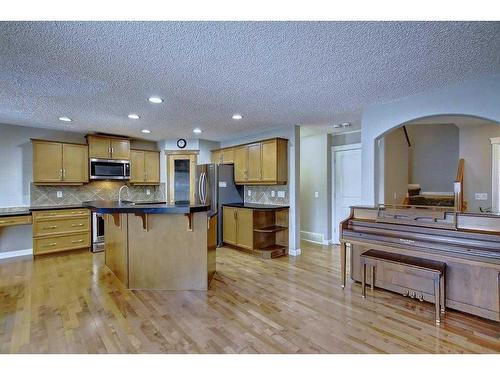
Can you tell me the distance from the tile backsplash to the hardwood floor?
6.10 feet

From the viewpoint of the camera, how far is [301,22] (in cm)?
172

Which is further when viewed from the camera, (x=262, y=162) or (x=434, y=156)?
(x=434, y=156)

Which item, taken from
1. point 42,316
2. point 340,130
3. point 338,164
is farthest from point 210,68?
point 338,164

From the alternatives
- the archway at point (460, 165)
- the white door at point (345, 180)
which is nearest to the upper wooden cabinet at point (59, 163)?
the white door at point (345, 180)

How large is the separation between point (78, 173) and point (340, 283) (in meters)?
5.06

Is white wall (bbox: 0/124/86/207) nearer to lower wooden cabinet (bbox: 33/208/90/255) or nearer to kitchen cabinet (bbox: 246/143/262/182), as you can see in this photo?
lower wooden cabinet (bbox: 33/208/90/255)

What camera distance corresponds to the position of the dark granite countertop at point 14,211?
4.31 meters

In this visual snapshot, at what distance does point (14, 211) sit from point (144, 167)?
95.7 inches

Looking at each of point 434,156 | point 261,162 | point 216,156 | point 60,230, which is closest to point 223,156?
point 216,156

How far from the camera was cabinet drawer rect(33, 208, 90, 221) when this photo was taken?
15.1ft

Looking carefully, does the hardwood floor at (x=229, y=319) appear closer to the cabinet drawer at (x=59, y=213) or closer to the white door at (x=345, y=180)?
the cabinet drawer at (x=59, y=213)

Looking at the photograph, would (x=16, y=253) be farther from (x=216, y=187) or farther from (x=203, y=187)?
Result: (x=216, y=187)

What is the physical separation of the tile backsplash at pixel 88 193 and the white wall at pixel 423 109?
15.4 ft

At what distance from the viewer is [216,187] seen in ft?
17.7
